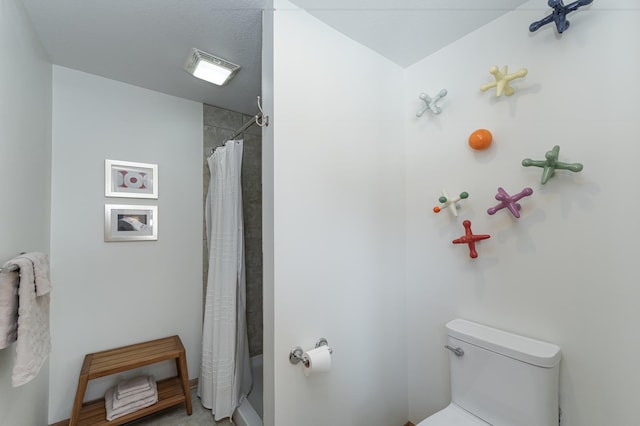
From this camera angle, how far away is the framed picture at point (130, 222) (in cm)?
184

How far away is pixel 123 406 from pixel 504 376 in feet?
7.36

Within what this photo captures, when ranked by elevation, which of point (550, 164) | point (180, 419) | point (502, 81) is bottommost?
point (180, 419)

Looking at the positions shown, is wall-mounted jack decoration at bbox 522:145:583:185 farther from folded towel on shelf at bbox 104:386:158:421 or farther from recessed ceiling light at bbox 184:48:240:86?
folded towel on shelf at bbox 104:386:158:421

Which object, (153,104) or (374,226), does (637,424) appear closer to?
(374,226)

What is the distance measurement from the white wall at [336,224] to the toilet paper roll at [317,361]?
0.08 metres

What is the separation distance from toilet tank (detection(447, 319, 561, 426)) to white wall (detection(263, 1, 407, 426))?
415 millimetres

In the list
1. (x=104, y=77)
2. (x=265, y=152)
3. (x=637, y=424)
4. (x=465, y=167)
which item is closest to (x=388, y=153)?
(x=465, y=167)

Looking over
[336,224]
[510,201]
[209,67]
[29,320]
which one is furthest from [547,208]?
[29,320]

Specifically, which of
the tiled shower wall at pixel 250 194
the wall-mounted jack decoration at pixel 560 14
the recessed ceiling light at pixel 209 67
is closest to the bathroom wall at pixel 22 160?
the recessed ceiling light at pixel 209 67

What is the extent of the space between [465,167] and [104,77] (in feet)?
8.53

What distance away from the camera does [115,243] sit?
1.86 meters

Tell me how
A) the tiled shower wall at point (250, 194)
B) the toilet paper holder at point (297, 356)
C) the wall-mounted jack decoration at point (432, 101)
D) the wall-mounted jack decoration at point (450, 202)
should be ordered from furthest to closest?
the tiled shower wall at point (250, 194), the wall-mounted jack decoration at point (432, 101), the wall-mounted jack decoration at point (450, 202), the toilet paper holder at point (297, 356)

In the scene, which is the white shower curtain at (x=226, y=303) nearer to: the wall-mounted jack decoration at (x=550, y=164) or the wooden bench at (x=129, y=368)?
the wooden bench at (x=129, y=368)

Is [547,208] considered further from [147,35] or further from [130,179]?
[130,179]
